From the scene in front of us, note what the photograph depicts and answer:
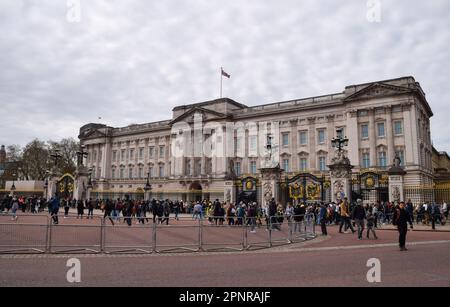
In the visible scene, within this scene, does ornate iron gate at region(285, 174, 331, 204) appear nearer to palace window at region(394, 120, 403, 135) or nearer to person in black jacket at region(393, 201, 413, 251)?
person in black jacket at region(393, 201, 413, 251)

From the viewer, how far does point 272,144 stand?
62.0 m

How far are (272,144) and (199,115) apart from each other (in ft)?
52.9

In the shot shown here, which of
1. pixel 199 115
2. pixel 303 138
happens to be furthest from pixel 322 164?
pixel 199 115

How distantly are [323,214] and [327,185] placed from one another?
32.8ft

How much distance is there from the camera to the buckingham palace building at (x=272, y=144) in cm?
4925

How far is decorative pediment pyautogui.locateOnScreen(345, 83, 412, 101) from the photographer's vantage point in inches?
1972

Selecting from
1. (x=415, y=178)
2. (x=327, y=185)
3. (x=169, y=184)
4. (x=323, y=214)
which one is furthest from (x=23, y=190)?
(x=415, y=178)

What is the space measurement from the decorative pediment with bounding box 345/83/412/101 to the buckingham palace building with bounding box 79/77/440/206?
0.44ft

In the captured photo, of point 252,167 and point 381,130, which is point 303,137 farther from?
point 381,130

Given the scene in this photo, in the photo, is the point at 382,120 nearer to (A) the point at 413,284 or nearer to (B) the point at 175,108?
(B) the point at 175,108

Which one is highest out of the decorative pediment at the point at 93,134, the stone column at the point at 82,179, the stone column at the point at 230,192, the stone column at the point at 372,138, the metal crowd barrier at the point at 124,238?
the decorative pediment at the point at 93,134

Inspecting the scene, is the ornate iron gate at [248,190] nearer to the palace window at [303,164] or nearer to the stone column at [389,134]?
the stone column at [389,134]

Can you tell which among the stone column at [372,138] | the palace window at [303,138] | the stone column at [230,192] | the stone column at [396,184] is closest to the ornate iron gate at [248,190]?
the stone column at [230,192]

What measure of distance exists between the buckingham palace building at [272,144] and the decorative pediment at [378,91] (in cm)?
13
